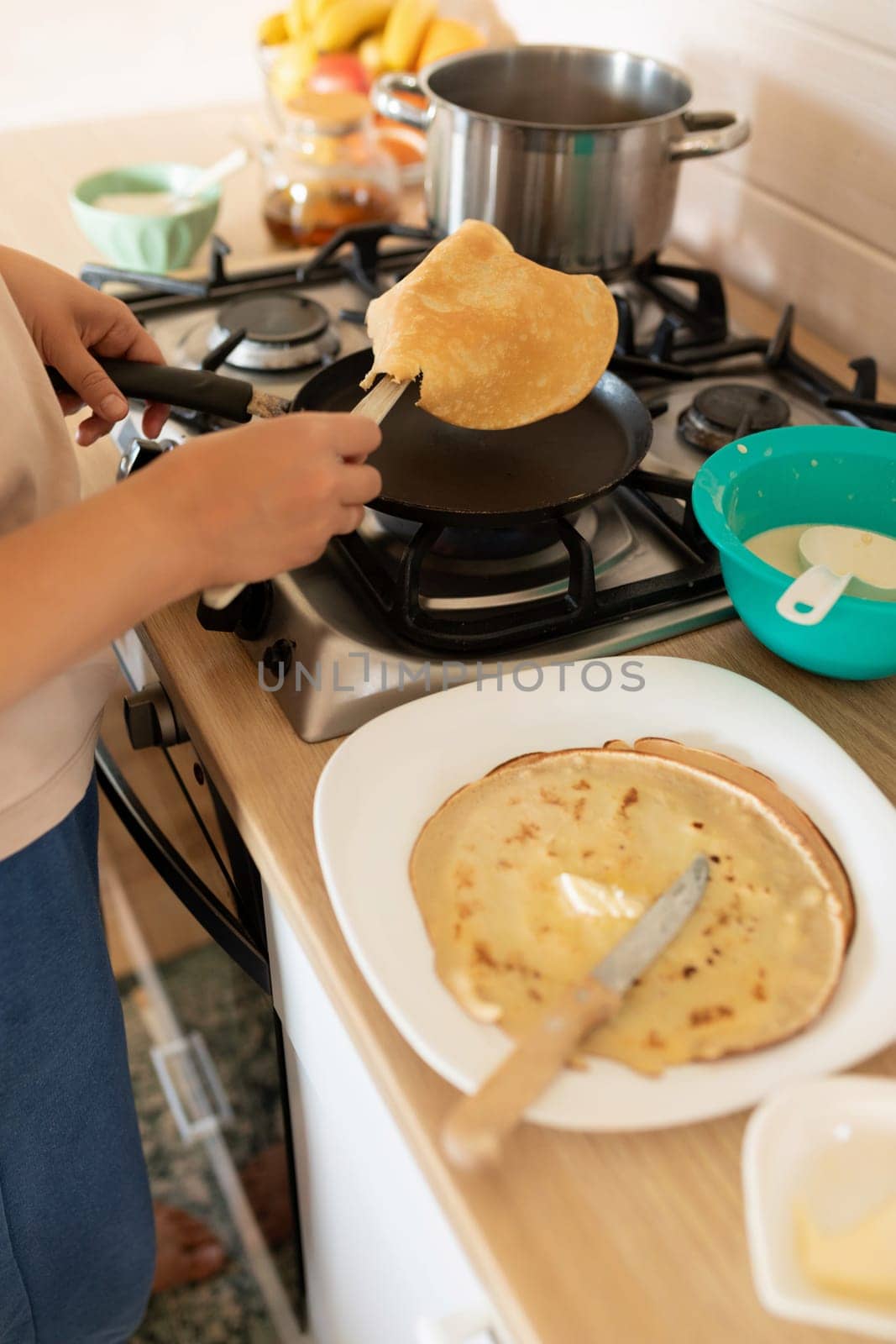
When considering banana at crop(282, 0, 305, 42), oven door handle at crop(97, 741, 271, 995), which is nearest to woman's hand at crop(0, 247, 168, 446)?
oven door handle at crop(97, 741, 271, 995)

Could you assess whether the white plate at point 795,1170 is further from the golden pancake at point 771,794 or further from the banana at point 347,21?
the banana at point 347,21

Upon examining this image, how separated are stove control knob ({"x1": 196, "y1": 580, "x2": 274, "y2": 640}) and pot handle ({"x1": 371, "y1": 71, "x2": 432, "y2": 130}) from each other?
546 millimetres

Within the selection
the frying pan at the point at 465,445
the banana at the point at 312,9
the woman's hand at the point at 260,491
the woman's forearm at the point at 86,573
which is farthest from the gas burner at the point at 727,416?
the banana at the point at 312,9

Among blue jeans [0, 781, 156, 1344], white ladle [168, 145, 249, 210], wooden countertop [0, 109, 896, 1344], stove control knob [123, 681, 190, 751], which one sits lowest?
blue jeans [0, 781, 156, 1344]

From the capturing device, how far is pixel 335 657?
2.14 feet

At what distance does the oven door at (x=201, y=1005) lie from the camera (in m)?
0.78

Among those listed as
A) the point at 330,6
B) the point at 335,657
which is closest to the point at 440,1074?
the point at 335,657

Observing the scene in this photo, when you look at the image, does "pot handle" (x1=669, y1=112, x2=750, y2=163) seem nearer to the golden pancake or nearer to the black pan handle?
the black pan handle

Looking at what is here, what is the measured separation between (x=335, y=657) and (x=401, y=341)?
0.64 feet

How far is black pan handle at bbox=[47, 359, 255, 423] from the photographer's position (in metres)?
0.70

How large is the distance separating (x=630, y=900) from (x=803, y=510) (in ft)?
1.09

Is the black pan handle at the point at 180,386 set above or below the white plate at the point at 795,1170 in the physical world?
above

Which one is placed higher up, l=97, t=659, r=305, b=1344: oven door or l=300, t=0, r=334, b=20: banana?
l=300, t=0, r=334, b=20: banana

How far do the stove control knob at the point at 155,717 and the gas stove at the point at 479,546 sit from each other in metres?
0.09
